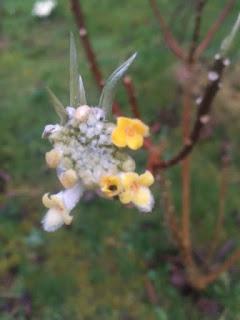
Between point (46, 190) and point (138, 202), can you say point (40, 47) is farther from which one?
point (138, 202)

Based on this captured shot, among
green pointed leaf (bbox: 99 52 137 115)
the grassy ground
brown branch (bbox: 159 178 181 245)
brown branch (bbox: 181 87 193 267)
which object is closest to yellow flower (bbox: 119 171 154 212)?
green pointed leaf (bbox: 99 52 137 115)

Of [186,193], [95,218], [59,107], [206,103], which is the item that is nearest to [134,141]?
[59,107]

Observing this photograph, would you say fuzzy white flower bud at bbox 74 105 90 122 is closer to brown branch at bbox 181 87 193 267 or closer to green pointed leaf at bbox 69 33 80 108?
green pointed leaf at bbox 69 33 80 108

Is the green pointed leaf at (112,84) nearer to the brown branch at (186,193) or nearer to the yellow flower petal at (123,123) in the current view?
the yellow flower petal at (123,123)

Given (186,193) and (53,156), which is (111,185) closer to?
(53,156)

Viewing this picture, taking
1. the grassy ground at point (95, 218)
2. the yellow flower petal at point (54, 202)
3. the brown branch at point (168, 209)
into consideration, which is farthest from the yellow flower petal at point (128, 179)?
the grassy ground at point (95, 218)

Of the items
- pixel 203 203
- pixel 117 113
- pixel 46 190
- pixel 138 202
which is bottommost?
pixel 203 203

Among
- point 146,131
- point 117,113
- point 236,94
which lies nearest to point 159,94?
point 236,94

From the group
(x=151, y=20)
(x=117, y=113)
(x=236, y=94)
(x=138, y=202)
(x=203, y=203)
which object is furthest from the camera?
(x=151, y=20)
